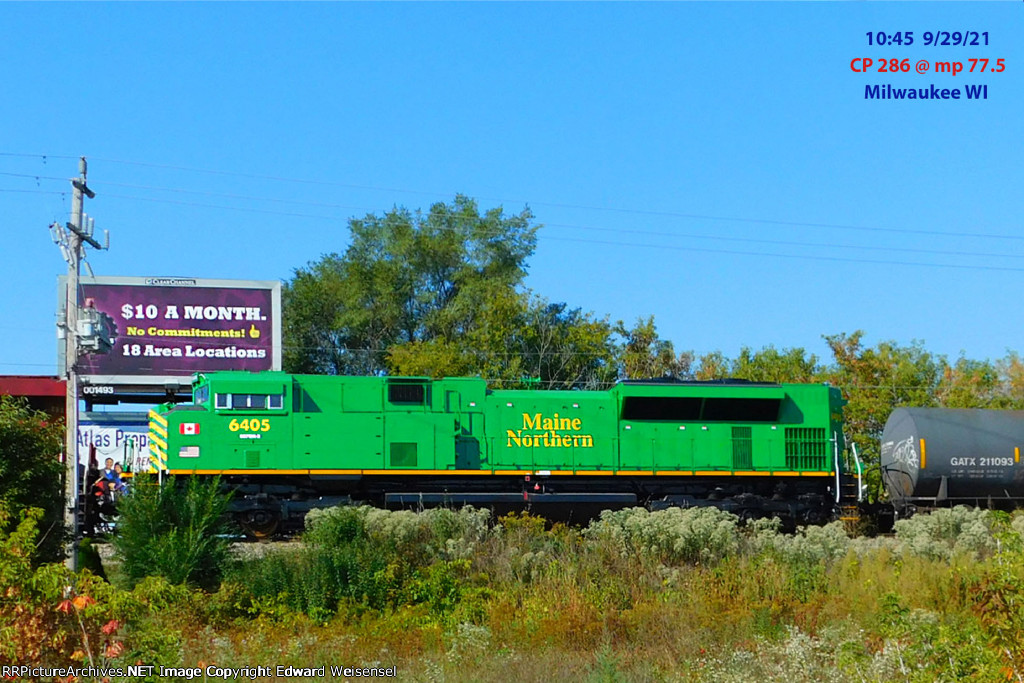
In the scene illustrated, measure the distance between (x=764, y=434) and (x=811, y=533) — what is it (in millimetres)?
7132

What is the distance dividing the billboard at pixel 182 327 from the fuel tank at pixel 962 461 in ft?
69.1

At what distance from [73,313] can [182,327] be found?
17127mm

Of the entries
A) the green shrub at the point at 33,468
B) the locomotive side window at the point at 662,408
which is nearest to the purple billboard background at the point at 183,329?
the locomotive side window at the point at 662,408

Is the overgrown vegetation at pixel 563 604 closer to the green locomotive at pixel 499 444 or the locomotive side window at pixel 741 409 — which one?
the green locomotive at pixel 499 444

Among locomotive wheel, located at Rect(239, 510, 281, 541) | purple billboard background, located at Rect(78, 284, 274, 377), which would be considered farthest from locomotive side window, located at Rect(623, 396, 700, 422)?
purple billboard background, located at Rect(78, 284, 274, 377)

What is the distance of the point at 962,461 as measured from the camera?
74.9 ft

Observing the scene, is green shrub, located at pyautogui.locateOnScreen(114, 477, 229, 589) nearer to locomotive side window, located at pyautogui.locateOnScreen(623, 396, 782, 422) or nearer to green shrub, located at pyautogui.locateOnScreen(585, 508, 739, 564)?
green shrub, located at pyautogui.locateOnScreen(585, 508, 739, 564)

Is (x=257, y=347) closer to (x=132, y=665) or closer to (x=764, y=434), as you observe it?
(x=764, y=434)

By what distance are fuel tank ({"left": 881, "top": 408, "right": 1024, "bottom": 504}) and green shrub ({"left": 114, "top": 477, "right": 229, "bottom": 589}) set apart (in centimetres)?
1554

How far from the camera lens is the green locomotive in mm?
20922

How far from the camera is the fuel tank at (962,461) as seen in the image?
22828 millimetres

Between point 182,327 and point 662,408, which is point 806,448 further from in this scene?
point 182,327

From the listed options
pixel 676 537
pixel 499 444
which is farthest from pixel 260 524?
pixel 676 537

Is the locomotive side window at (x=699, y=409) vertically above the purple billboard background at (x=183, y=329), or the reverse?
the purple billboard background at (x=183, y=329)
